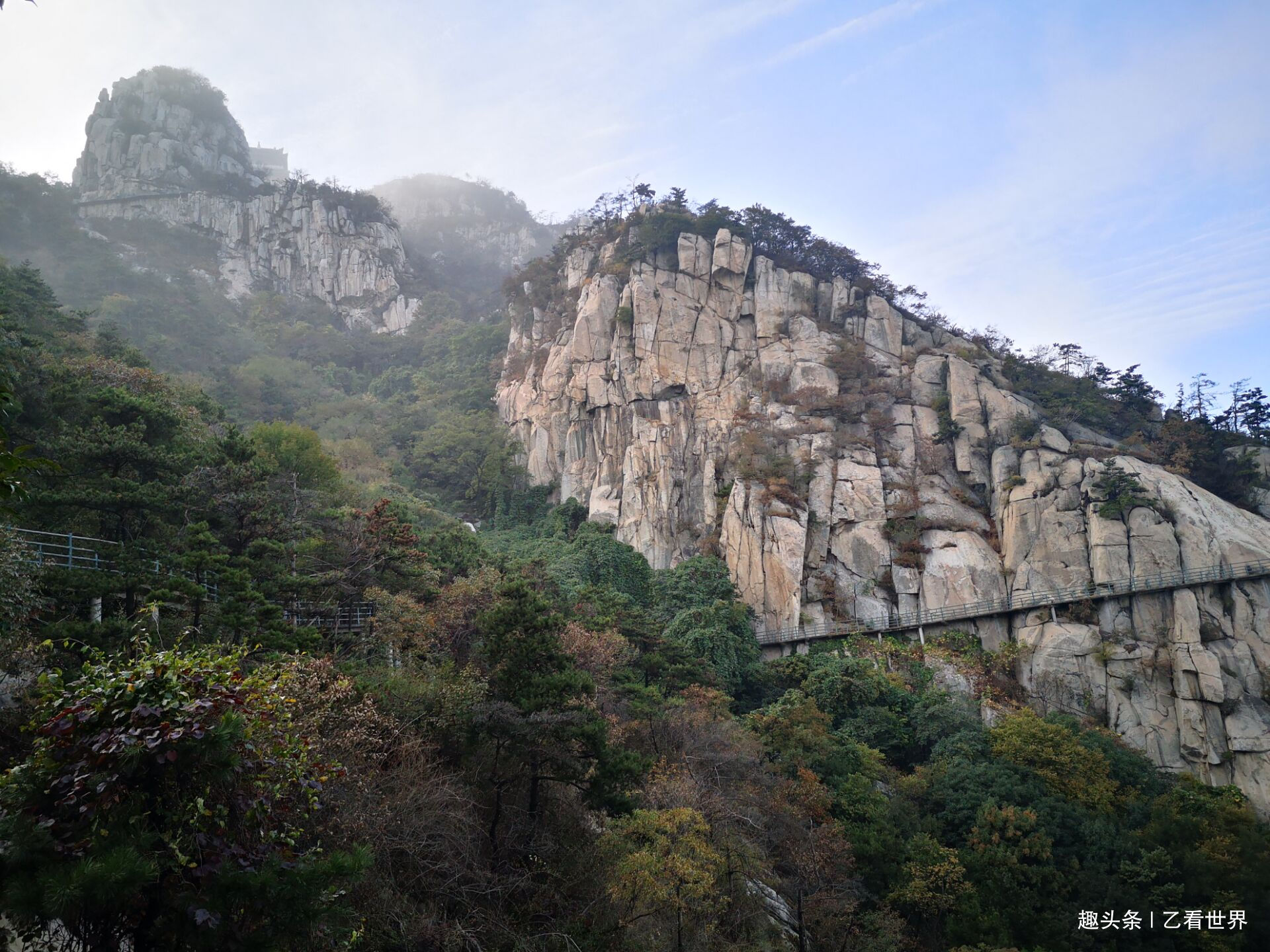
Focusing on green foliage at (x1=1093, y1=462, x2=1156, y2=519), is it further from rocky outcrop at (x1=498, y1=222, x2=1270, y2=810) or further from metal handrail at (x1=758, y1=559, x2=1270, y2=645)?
metal handrail at (x1=758, y1=559, x2=1270, y2=645)

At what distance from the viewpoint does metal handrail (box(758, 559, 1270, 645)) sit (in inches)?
1112

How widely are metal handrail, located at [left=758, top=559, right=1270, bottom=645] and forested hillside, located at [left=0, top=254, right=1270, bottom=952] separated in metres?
1.35

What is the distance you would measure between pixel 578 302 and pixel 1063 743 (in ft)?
116

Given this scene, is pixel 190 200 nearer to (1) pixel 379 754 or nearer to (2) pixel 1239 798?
(1) pixel 379 754

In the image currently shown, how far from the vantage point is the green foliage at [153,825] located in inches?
165

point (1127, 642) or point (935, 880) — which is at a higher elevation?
point (1127, 642)

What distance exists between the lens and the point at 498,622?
13.8m

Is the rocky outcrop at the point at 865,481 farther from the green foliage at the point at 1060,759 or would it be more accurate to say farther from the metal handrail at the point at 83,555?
the metal handrail at the point at 83,555

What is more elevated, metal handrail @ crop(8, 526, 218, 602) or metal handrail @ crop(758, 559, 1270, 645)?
metal handrail @ crop(8, 526, 218, 602)

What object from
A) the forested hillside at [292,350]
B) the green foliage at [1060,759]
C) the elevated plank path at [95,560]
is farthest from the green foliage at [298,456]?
the green foliage at [1060,759]

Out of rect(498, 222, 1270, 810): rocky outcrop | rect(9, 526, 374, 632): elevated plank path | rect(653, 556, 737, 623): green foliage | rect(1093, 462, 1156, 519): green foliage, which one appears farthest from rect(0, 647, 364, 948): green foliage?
rect(1093, 462, 1156, 519): green foliage

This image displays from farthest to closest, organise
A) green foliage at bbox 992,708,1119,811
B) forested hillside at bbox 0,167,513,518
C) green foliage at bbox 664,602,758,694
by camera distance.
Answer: forested hillside at bbox 0,167,513,518 → green foliage at bbox 664,602,758,694 → green foliage at bbox 992,708,1119,811

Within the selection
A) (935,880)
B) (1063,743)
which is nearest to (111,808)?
(935,880)

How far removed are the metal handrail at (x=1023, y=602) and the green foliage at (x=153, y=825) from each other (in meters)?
29.0
